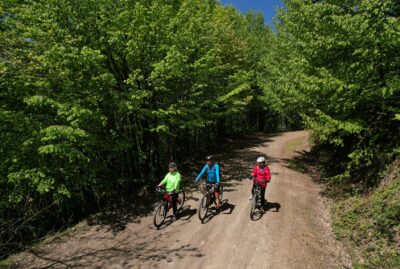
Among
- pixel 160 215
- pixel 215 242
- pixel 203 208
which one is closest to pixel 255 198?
pixel 203 208

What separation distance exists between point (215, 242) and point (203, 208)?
169cm

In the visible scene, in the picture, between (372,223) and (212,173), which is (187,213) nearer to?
(212,173)

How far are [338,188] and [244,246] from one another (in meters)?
6.81

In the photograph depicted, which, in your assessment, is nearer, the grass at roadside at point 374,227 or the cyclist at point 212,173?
the grass at roadside at point 374,227

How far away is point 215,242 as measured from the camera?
29.0 ft

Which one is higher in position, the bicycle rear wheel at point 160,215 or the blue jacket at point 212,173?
the blue jacket at point 212,173

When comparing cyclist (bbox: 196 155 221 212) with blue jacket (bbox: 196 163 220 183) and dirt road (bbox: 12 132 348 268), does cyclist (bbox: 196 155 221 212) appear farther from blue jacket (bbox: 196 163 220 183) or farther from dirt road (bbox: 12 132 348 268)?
dirt road (bbox: 12 132 348 268)

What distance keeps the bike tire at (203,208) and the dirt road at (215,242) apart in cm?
30

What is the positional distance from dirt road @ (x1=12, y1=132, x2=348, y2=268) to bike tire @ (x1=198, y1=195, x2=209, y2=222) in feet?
0.98

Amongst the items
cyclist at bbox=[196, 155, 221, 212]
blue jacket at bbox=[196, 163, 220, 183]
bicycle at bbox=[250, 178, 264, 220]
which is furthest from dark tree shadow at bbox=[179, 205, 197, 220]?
bicycle at bbox=[250, 178, 264, 220]

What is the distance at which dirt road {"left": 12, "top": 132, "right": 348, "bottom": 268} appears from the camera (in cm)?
796


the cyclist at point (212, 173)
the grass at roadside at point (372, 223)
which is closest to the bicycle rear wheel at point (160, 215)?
the cyclist at point (212, 173)

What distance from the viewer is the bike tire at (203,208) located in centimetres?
1016

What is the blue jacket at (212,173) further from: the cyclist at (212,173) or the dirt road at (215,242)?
the dirt road at (215,242)
